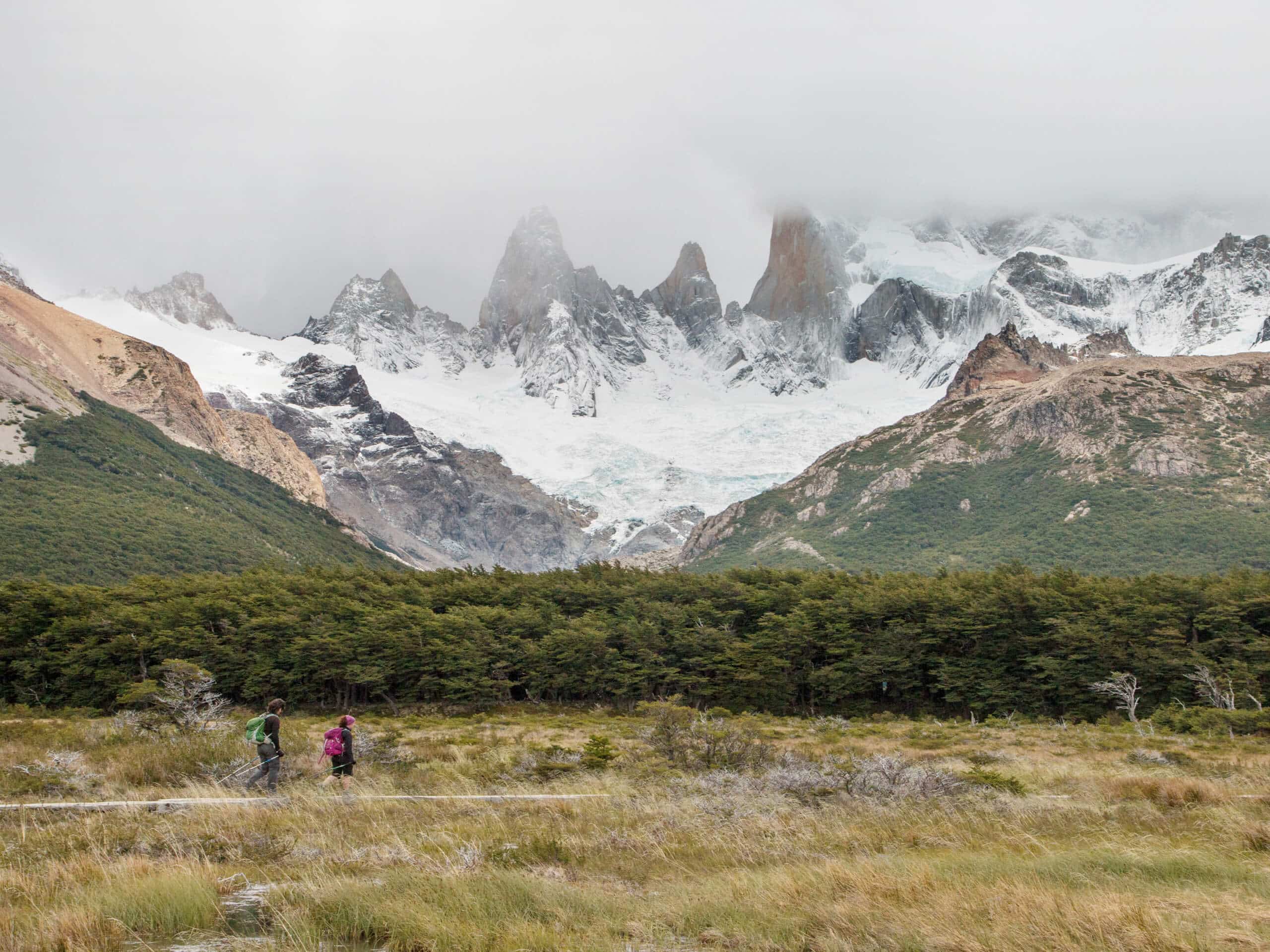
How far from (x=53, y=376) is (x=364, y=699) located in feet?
584

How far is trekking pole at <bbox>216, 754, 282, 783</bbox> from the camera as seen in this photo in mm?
14984

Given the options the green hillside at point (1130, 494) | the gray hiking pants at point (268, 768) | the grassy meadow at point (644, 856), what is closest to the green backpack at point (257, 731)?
the gray hiking pants at point (268, 768)

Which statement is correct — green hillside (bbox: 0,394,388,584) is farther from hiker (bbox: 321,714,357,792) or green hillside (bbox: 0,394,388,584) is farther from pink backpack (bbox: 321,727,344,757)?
pink backpack (bbox: 321,727,344,757)

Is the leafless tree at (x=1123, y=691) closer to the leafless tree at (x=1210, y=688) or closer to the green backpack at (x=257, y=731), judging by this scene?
the leafless tree at (x=1210, y=688)

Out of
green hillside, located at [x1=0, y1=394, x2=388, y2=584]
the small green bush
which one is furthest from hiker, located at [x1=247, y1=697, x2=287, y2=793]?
green hillside, located at [x1=0, y1=394, x2=388, y2=584]

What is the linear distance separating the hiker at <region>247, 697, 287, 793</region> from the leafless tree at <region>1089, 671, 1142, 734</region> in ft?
126

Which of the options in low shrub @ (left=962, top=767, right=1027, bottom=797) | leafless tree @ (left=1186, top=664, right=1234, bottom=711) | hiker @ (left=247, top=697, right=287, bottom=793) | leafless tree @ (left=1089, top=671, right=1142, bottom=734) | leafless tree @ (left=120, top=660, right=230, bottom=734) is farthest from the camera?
leafless tree @ (left=1186, top=664, right=1234, bottom=711)

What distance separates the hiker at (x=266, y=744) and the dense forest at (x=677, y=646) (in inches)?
1766

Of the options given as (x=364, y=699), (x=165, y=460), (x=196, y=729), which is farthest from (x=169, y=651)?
(x=165, y=460)

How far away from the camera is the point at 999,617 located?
200ft

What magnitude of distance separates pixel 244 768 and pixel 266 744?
1.78 ft

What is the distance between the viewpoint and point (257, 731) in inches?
618

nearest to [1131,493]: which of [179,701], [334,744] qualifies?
[179,701]

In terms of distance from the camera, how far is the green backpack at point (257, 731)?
609 inches
